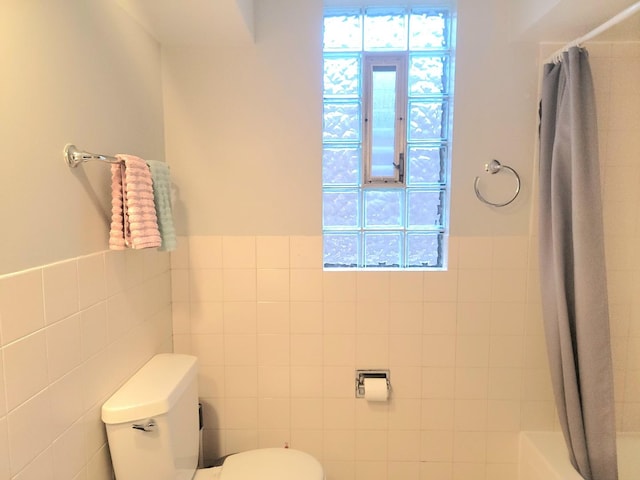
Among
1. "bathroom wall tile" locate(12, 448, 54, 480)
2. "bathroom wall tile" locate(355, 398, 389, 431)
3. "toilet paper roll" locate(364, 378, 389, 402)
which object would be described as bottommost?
"bathroom wall tile" locate(355, 398, 389, 431)

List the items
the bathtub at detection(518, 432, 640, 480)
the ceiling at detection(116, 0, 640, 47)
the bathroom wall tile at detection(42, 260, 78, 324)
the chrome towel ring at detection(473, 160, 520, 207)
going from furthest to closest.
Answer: the chrome towel ring at detection(473, 160, 520, 207) < the bathtub at detection(518, 432, 640, 480) < the ceiling at detection(116, 0, 640, 47) < the bathroom wall tile at detection(42, 260, 78, 324)

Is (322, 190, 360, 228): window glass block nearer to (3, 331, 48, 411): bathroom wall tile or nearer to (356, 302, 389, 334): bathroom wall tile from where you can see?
(356, 302, 389, 334): bathroom wall tile

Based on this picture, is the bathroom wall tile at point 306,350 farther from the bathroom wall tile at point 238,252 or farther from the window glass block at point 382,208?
the window glass block at point 382,208

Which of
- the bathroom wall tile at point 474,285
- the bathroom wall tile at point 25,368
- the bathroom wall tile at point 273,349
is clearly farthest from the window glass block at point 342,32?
the bathroom wall tile at point 25,368

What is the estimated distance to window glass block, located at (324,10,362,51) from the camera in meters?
1.87

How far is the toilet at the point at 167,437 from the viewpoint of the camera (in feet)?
4.22

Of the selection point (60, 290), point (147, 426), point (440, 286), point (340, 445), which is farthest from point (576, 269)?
point (60, 290)

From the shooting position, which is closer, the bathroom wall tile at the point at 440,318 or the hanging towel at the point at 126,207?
the hanging towel at the point at 126,207

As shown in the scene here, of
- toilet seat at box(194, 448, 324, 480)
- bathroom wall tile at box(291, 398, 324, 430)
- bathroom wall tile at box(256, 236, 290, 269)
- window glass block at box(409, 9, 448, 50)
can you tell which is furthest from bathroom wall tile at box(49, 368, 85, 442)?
window glass block at box(409, 9, 448, 50)

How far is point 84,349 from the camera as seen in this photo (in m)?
1.21

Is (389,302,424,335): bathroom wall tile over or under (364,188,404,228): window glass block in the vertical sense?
under

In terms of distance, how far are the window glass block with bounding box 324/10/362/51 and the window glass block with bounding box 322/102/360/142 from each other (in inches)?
10.3

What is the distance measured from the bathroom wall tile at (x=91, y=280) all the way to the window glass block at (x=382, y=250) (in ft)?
3.75

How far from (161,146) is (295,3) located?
0.85 m
